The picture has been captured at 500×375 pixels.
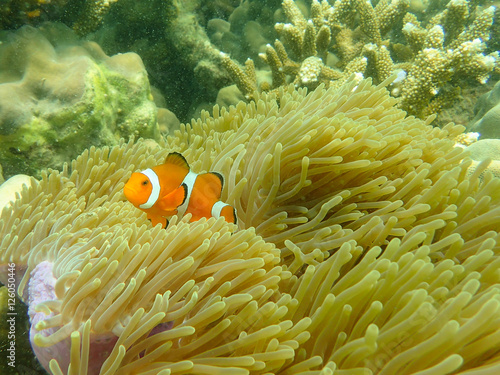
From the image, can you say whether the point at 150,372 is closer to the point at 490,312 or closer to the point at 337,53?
the point at 490,312

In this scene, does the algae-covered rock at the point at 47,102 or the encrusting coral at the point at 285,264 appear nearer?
the encrusting coral at the point at 285,264

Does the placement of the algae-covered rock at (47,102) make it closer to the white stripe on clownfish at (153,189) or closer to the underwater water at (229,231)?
the underwater water at (229,231)

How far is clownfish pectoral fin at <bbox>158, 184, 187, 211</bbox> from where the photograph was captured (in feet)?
5.32

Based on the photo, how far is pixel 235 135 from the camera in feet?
7.04

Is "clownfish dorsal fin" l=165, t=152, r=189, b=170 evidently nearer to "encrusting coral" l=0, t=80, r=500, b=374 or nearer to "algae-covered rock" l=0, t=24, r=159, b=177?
"encrusting coral" l=0, t=80, r=500, b=374

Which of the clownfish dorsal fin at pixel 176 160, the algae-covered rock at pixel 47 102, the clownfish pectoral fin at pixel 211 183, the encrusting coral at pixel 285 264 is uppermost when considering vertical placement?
the algae-covered rock at pixel 47 102

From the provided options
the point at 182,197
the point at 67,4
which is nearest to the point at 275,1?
the point at 67,4

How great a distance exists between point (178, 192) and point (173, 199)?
0.04m

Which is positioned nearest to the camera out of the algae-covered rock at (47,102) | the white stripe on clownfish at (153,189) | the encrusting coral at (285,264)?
the encrusting coral at (285,264)

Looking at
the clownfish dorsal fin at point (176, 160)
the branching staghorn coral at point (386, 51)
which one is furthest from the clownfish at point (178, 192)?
the branching staghorn coral at point (386, 51)

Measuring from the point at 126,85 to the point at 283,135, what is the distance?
6.44ft

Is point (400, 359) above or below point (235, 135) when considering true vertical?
below

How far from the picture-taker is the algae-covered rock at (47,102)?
2533 millimetres

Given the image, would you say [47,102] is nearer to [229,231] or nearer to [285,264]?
[229,231]
